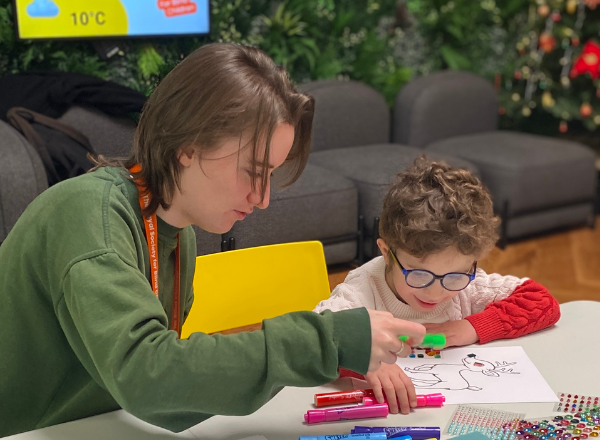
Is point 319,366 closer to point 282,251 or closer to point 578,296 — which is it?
point 282,251

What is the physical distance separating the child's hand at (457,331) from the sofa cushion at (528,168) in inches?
93.4

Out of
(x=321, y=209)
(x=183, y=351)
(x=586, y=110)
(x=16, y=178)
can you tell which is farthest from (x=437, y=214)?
(x=586, y=110)

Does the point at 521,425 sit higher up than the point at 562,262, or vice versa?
the point at 521,425

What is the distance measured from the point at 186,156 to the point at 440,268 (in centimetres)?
54

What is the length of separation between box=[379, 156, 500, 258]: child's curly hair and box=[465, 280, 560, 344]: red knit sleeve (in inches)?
4.3

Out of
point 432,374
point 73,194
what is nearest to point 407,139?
point 432,374

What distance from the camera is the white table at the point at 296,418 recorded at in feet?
3.07

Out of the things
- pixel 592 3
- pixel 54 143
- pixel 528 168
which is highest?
pixel 592 3

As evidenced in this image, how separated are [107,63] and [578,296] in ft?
7.65

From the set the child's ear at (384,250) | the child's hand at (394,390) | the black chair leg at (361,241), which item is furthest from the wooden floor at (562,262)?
the child's hand at (394,390)

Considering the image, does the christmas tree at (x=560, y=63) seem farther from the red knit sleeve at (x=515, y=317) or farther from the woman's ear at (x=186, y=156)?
the woman's ear at (x=186, y=156)

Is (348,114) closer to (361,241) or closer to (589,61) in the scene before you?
(589,61)

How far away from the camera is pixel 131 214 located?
3.08 ft

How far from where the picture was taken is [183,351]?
802mm
